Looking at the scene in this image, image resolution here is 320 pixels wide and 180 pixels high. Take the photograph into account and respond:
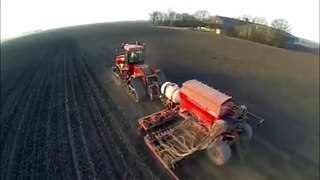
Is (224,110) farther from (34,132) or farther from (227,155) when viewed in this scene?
(34,132)

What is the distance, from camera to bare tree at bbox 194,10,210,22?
1215 cm

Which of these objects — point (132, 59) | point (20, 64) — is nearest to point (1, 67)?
point (20, 64)

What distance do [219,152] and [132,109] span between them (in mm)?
5116

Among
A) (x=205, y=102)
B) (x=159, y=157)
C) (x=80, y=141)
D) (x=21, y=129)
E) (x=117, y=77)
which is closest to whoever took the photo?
(x=159, y=157)

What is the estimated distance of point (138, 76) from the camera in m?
12.6

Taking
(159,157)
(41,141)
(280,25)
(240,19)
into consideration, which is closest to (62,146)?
(41,141)

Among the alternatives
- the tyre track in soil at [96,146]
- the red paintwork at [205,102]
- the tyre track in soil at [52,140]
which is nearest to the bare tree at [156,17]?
the red paintwork at [205,102]

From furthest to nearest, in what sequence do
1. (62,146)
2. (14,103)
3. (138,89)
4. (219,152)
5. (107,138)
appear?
(14,103) → (138,89) → (107,138) → (62,146) → (219,152)

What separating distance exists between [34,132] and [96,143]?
2.80 m

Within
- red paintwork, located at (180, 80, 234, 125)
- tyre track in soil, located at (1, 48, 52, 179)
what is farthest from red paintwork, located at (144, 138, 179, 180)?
tyre track in soil, located at (1, 48, 52, 179)

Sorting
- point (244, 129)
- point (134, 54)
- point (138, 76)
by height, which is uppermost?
point (134, 54)

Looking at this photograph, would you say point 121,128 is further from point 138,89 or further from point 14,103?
point 14,103

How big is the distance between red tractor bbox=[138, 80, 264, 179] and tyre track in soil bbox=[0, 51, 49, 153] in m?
5.28

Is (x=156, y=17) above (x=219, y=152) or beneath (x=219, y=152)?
above
